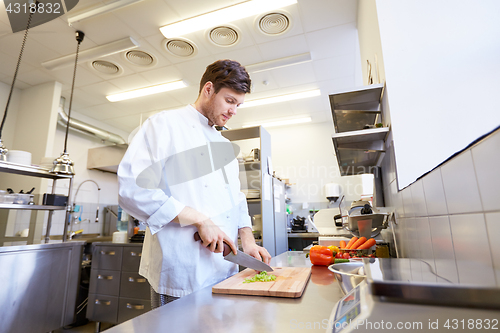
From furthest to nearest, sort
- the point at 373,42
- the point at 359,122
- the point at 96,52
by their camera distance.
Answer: the point at 96,52
the point at 359,122
the point at 373,42

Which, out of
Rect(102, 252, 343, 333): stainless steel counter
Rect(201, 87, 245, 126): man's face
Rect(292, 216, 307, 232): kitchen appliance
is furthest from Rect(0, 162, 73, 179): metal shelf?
Rect(292, 216, 307, 232): kitchen appliance

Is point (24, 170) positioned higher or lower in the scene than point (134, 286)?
higher

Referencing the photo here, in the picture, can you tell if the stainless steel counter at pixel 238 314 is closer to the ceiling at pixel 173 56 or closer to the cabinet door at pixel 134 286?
the cabinet door at pixel 134 286

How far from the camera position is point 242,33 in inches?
122

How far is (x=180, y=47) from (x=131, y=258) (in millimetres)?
2405

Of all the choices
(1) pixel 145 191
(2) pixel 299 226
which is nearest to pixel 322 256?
(1) pixel 145 191

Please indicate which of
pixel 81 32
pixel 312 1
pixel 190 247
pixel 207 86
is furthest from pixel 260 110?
pixel 190 247

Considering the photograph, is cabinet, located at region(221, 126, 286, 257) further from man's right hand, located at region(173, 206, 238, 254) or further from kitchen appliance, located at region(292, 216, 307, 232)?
man's right hand, located at region(173, 206, 238, 254)

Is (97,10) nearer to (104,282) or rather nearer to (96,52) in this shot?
(96,52)

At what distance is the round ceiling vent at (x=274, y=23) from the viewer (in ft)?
9.36

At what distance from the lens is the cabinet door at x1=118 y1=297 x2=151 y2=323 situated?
2.87m

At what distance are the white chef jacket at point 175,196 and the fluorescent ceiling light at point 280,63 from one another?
101 inches

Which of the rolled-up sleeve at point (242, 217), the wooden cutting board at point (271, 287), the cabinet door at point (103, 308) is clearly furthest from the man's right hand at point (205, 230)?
the cabinet door at point (103, 308)

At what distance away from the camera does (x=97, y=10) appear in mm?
2682
